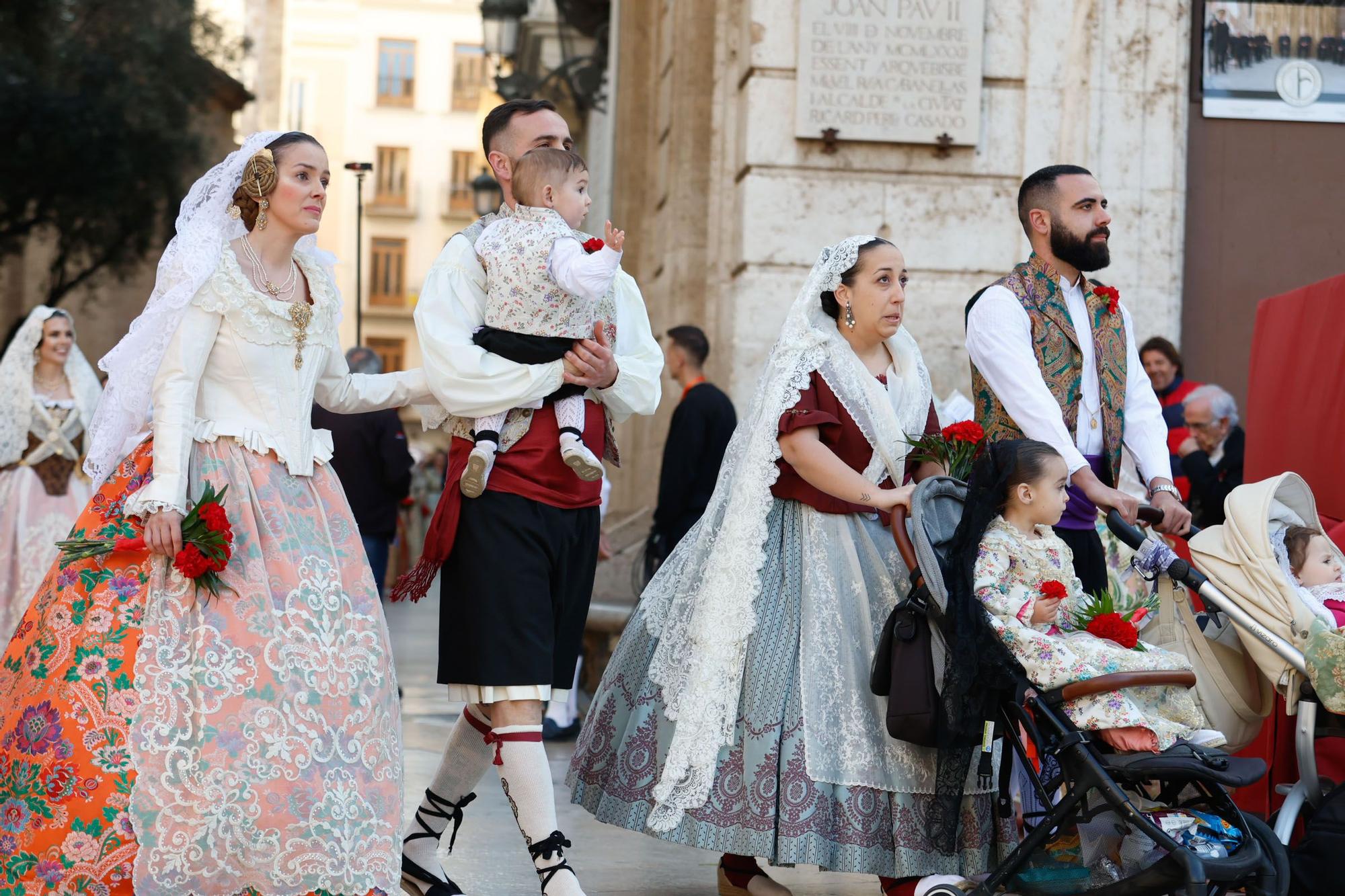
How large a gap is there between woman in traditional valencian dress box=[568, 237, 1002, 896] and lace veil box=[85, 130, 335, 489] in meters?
1.63

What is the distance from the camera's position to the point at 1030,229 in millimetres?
5820

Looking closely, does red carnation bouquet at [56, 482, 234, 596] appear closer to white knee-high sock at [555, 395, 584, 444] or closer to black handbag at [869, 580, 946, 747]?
white knee-high sock at [555, 395, 584, 444]

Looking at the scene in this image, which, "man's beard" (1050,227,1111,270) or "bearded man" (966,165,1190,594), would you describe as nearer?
"bearded man" (966,165,1190,594)

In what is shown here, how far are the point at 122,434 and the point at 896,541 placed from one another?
84.0 inches

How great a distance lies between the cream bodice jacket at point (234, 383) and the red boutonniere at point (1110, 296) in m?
2.32

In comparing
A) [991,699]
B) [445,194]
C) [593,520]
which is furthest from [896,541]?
[445,194]

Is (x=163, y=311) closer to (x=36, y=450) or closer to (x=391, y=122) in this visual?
(x=36, y=450)

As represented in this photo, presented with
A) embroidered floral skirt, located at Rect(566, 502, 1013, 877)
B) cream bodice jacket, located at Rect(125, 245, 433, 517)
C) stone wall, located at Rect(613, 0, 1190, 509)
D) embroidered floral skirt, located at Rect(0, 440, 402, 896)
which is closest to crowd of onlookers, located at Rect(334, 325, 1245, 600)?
stone wall, located at Rect(613, 0, 1190, 509)

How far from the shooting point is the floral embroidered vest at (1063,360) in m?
5.54

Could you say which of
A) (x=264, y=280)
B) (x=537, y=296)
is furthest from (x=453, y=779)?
(x=264, y=280)

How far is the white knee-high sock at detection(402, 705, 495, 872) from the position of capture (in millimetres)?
4949

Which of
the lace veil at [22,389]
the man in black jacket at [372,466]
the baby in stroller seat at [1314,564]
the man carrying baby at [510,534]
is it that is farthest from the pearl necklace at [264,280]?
the lace veil at [22,389]

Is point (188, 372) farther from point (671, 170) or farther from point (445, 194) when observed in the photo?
point (445, 194)

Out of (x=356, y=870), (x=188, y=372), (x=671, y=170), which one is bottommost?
(x=356, y=870)
